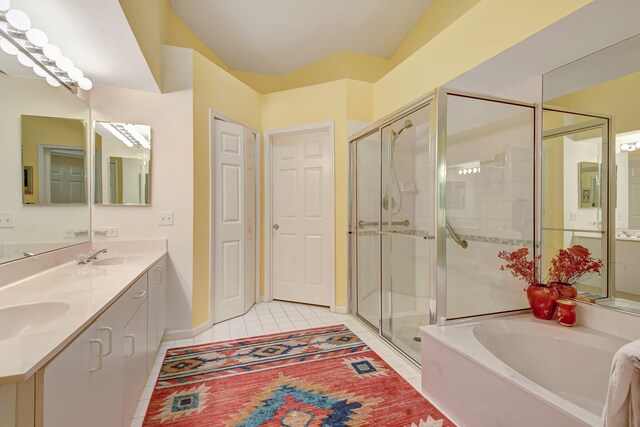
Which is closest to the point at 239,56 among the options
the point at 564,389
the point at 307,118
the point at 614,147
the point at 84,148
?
the point at 307,118

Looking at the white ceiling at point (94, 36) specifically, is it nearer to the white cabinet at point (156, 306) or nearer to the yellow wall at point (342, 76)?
the yellow wall at point (342, 76)

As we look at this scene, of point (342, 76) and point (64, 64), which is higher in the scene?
point (342, 76)

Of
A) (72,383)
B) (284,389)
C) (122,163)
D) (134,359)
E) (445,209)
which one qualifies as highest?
(122,163)

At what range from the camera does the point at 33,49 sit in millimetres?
1550

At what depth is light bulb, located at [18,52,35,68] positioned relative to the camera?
145 cm

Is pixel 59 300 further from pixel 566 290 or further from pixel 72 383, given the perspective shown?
pixel 566 290

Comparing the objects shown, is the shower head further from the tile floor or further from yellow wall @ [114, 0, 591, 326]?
the tile floor

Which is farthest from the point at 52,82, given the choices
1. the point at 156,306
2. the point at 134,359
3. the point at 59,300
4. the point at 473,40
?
the point at 473,40

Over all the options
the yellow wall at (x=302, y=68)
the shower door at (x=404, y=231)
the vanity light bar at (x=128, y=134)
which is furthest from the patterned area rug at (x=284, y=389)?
the yellow wall at (x=302, y=68)

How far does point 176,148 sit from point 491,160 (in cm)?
261

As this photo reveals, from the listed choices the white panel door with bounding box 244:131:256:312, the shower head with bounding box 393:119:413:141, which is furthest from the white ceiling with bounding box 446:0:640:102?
the white panel door with bounding box 244:131:256:312

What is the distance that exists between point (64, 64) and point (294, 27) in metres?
2.23

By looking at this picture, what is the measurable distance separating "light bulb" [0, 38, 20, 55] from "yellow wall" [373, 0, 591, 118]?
263 cm

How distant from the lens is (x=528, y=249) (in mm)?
2090
